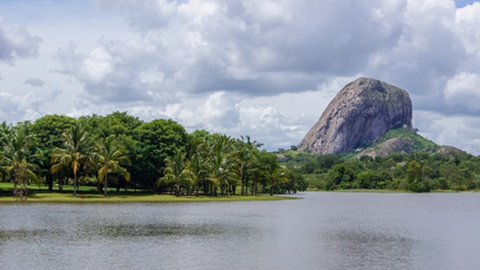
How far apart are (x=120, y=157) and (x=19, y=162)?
18.6m

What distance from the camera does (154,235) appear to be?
54.0 m

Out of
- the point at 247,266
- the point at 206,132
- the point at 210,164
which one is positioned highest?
the point at 206,132

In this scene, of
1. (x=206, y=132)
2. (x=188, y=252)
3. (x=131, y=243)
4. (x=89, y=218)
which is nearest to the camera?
(x=188, y=252)

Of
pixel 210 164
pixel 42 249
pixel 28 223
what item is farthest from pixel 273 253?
pixel 210 164

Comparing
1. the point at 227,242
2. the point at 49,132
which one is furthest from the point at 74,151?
the point at 227,242

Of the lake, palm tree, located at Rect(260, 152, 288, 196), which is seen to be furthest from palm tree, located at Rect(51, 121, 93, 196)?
palm tree, located at Rect(260, 152, 288, 196)

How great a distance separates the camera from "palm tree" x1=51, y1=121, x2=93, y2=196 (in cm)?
10156

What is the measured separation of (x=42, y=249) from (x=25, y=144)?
201ft

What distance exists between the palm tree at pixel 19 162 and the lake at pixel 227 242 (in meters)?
19.7

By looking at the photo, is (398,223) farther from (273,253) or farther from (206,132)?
(206,132)

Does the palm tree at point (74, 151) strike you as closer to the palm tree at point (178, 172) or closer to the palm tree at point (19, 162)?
the palm tree at point (19, 162)

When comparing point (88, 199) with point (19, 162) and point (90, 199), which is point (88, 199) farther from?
point (19, 162)

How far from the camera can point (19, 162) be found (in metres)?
98.4

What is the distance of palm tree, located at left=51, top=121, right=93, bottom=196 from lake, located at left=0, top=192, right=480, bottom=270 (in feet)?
82.1
